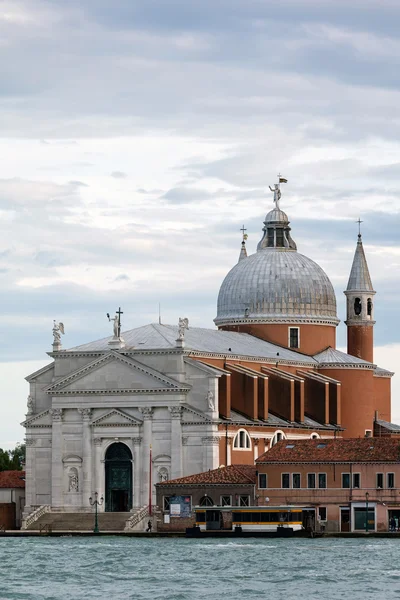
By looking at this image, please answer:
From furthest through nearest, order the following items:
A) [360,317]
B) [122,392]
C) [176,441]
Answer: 1. [360,317]
2. [122,392]
3. [176,441]

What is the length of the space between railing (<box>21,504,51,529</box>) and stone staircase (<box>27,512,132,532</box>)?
0.15 meters

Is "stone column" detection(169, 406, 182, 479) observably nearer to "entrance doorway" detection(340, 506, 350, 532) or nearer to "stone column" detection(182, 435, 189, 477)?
"stone column" detection(182, 435, 189, 477)

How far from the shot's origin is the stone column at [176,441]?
352ft

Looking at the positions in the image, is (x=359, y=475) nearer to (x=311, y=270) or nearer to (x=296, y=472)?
(x=296, y=472)

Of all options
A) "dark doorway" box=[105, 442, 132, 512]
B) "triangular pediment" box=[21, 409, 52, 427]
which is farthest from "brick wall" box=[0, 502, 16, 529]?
"dark doorway" box=[105, 442, 132, 512]

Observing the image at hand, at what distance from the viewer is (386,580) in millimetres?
75062

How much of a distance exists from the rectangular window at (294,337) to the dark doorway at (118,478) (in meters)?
17.1

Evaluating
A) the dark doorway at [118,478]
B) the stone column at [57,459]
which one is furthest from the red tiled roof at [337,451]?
the stone column at [57,459]

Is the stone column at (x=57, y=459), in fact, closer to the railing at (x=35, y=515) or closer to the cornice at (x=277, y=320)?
the railing at (x=35, y=515)

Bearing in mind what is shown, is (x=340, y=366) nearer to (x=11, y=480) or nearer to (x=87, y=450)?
(x=87, y=450)

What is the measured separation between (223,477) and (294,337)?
76.3 feet

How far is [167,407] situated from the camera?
108 meters

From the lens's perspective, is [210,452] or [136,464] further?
[136,464]

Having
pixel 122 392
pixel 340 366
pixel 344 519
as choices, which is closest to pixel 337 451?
pixel 344 519
